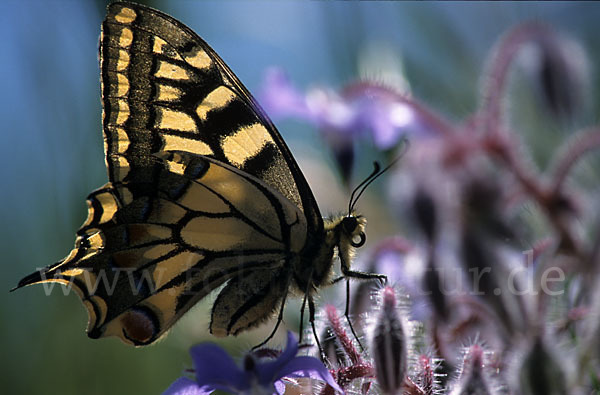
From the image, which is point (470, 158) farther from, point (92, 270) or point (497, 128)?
point (92, 270)

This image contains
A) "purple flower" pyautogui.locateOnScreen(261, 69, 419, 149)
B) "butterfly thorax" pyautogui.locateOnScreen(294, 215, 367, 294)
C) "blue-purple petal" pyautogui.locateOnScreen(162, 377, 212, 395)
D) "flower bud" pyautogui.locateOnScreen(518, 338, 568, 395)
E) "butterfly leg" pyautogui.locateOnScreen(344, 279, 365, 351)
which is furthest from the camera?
"purple flower" pyautogui.locateOnScreen(261, 69, 419, 149)

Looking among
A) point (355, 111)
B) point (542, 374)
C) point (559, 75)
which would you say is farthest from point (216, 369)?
point (559, 75)

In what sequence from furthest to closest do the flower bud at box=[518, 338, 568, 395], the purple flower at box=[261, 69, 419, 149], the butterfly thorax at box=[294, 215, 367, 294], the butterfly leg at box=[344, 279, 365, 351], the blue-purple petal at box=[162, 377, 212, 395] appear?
the purple flower at box=[261, 69, 419, 149] → the butterfly thorax at box=[294, 215, 367, 294] → the butterfly leg at box=[344, 279, 365, 351] → the blue-purple petal at box=[162, 377, 212, 395] → the flower bud at box=[518, 338, 568, 395]

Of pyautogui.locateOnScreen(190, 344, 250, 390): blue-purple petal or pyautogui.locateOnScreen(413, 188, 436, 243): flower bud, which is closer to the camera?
pyautogui.locateOnScreen(190, 344, 250, 390): blue-purple petal

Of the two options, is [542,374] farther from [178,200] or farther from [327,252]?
[178,200]

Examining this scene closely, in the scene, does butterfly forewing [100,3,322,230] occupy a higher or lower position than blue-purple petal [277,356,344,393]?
higher

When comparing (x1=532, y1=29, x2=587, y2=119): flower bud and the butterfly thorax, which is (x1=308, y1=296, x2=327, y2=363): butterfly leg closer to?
the butterfly thorax

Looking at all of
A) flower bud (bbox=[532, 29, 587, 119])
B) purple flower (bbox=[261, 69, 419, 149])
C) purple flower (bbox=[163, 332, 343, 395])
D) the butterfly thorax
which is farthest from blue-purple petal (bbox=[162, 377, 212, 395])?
flower bud (bbox=[532, 29, 587, 119])

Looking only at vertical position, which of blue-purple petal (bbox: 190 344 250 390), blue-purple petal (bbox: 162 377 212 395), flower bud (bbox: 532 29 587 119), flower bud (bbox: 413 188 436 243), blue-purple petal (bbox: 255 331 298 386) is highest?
flower bud (bbox: 532 29 587 119)
